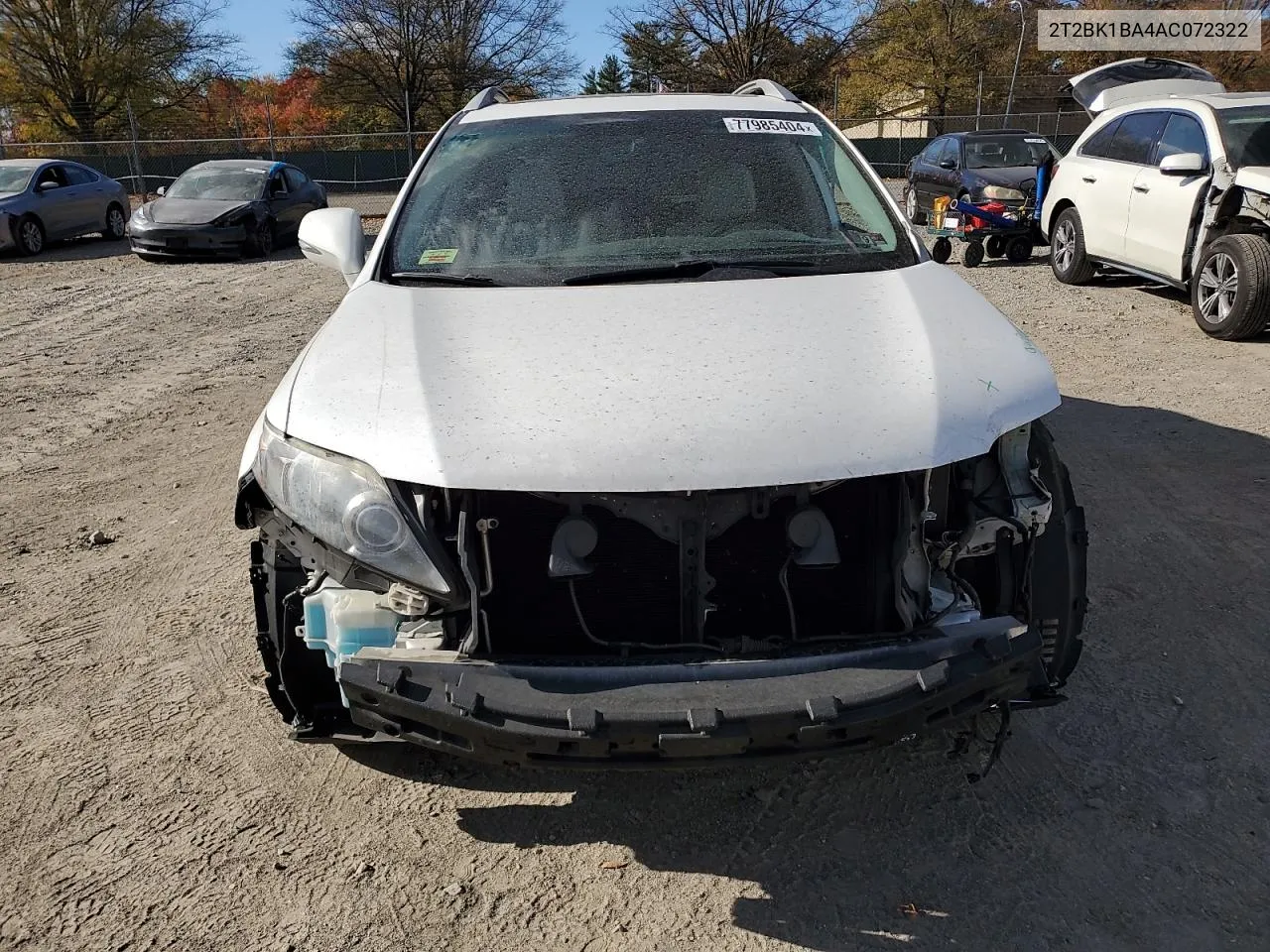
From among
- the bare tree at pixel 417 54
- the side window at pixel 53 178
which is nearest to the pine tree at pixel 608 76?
the bare tree at pixel 417 54

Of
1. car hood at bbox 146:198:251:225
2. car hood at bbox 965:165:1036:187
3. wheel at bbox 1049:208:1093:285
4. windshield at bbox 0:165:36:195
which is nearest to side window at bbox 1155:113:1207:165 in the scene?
wheel at bbox 1049:208:1093:285

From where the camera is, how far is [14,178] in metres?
14.9

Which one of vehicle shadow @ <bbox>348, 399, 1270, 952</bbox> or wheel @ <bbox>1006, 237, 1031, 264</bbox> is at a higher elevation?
wheel @ <bbox>1006, 237, 1031, 264</bbox>

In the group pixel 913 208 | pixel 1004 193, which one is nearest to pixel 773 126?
pixel 1004 193

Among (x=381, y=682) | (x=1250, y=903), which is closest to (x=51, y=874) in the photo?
(x=381, y=682)

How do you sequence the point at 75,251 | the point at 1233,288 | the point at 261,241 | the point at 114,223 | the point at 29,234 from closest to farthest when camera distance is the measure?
the point at 1233,288
the point at 261,241
the point at 29,234
the point at 75,251
the point at 114,223

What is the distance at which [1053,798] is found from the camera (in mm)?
2770

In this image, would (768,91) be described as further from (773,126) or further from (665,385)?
(665,385)

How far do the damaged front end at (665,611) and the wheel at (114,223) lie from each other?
16.5m

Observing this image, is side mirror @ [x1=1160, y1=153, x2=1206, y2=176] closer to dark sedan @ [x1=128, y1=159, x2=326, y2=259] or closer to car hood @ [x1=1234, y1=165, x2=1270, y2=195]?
car hood @ [x1=1234, y1=165, x2=1270, y2=195]

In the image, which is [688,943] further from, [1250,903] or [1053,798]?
[1250,903]

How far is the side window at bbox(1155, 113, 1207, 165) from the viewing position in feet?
27.6

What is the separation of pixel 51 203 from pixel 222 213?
3263mm

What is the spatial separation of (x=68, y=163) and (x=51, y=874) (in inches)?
643
